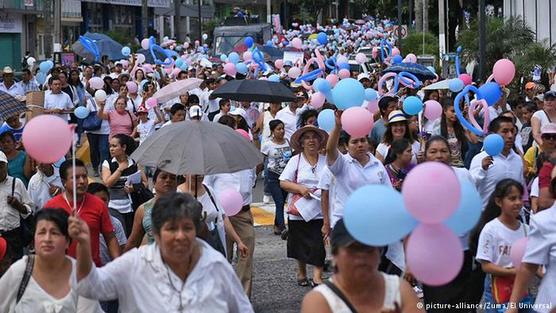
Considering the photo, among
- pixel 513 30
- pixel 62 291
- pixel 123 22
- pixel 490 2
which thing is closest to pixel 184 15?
pixel 123 22

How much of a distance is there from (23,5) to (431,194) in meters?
58.1

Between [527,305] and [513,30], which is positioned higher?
[513,30]

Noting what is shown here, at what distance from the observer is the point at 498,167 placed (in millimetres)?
9039

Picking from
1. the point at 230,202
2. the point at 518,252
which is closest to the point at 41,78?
the point at 230,202

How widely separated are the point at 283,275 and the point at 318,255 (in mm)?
985

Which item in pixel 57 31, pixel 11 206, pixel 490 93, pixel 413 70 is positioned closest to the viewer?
pixel 11 206

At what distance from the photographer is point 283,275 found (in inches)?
446

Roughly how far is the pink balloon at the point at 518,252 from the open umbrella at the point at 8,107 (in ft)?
20.9

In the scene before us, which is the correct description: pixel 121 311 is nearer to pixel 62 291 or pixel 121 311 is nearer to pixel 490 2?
pixel 62 291

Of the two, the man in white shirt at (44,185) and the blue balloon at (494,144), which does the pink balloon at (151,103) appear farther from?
the blue balloon at (494,144)

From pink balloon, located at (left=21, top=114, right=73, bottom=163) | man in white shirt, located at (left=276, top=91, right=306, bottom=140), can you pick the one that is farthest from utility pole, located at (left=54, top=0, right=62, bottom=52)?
pink balloon, located at (left=21, top=114, right=73, bottom=163)

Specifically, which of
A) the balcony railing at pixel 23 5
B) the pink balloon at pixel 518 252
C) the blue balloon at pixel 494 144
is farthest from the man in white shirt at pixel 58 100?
the balcony railing at pixel 23 5

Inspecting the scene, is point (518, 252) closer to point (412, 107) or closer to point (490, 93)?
point (412, 107)

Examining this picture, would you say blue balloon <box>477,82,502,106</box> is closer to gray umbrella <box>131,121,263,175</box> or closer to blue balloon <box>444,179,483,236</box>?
gray umbrella <box>131,121,263,175</box>
